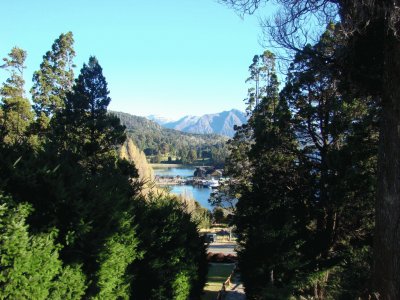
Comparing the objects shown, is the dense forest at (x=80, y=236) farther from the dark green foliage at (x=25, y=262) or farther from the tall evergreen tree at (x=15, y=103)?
the tall evergreen tree at (x=15, y=103)

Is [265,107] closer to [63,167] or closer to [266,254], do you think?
[266,254]

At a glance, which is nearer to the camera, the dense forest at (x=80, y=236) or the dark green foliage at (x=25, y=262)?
the dark green foliage at (x=25, y=262)

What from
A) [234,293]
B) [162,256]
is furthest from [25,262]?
[234,293]

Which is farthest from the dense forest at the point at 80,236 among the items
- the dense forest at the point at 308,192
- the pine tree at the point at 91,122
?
the pine tree at the point at 91,122

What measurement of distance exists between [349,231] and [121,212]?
1117cm

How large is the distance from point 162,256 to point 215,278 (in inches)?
606

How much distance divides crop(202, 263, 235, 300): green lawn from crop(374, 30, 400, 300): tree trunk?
13345mm

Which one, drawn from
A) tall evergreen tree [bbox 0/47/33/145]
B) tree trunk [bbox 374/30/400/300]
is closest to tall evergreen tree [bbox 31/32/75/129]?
tall evergreen tree [bbox 0/47/33/145]

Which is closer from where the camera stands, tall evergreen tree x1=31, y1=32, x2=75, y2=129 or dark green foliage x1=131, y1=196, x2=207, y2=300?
dark green foliage x1=131, y1=196, x2=207, y2=300

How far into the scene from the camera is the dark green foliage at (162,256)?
984 centimetres

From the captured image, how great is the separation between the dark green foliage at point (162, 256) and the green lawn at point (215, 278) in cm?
652

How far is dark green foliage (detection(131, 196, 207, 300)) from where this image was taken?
32.3 ft

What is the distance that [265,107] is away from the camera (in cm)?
2166

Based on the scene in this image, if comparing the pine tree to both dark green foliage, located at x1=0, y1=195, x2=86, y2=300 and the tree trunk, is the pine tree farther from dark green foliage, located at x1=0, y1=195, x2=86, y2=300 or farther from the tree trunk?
the tree trunk
